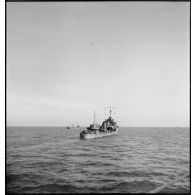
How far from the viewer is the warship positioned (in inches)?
993

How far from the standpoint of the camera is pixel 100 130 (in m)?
29.8

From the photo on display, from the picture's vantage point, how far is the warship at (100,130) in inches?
993
